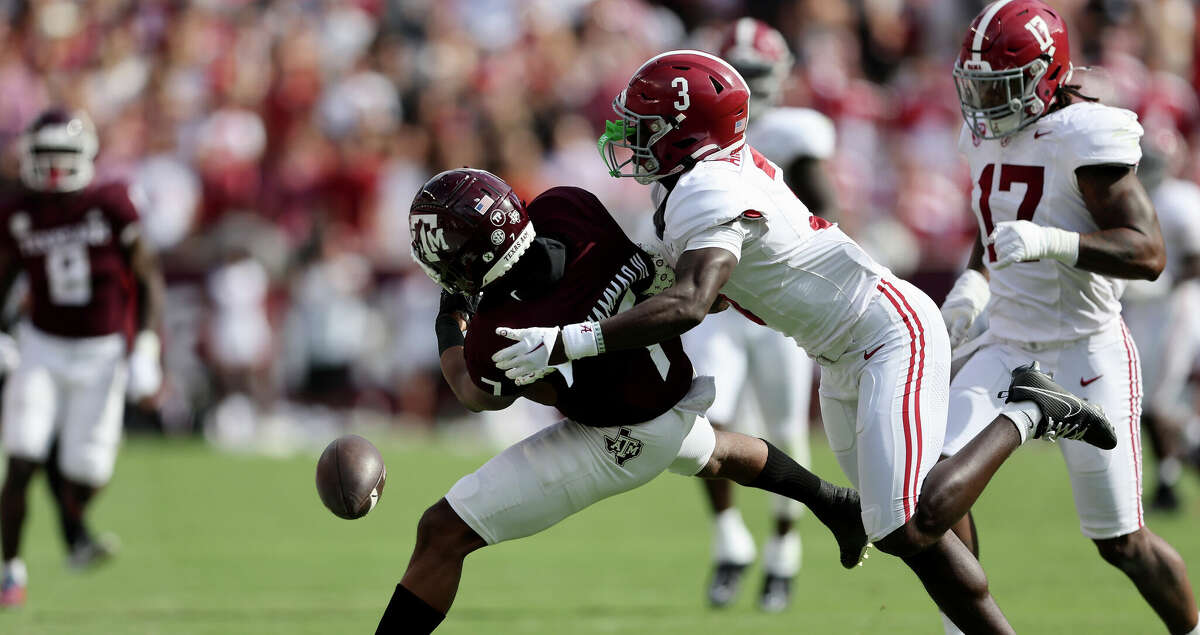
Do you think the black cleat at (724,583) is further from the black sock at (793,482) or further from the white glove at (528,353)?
the white glove at (528,353)

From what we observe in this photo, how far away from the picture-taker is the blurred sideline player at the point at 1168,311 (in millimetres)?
8906

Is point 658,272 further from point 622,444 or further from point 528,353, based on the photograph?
point 528,353

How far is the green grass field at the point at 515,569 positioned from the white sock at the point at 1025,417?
3.30 feet

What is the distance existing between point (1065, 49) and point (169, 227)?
10768mm

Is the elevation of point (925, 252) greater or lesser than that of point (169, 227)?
greater

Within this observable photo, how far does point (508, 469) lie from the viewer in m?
4.26

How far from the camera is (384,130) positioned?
1438 cm

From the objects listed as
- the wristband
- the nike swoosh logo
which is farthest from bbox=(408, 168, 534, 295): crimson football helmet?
the nike swoosh logo

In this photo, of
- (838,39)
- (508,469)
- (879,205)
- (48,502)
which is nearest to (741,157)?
(508,469)

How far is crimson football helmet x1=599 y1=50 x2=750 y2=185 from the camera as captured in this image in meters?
4.23

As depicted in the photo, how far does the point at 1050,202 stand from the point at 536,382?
5.60ft

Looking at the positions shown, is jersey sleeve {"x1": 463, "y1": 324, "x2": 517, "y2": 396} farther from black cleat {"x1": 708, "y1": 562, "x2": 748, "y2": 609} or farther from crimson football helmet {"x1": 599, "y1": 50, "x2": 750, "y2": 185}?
black cleat {"x1": 708, "y1": 562, "x2": 748, "y2": 609}

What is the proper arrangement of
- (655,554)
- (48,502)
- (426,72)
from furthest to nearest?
(426,72) < (48,502) < (655,554)

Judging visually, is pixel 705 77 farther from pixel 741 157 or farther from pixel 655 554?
pixel 655 554
